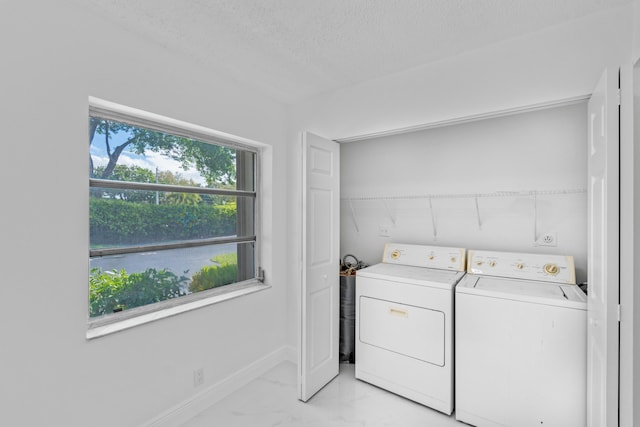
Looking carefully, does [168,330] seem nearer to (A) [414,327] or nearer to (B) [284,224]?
(B) [284,224]

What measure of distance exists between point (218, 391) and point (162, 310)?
2.53 ft

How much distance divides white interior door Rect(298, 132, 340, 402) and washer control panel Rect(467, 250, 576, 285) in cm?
112

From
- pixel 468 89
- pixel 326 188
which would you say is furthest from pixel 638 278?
pixel 326 188

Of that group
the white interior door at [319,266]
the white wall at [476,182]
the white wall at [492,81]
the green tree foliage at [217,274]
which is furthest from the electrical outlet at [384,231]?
the green tree foliage at [217,274]

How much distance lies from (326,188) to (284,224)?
67cm

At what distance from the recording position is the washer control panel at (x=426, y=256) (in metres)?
2.43

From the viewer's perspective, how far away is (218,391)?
2.27m

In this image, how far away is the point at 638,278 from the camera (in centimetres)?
118

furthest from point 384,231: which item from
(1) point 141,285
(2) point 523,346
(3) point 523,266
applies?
(1) point 141,285

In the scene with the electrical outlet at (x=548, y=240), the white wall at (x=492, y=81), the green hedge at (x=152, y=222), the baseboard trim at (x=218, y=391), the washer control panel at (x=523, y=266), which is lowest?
the baseboard trim at (x=218, y=391)

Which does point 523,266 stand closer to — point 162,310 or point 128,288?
point 162,310

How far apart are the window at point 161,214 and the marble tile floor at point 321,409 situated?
0.83m

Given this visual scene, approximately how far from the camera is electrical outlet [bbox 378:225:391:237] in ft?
9.52

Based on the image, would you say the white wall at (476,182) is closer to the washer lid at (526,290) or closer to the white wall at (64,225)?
the washer lid at (526,290)
